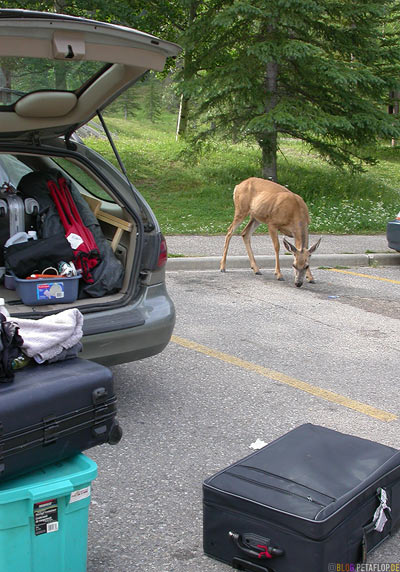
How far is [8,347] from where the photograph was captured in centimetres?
322

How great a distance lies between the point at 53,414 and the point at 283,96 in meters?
15.1

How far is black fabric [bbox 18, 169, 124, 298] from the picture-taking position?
5.33 metres

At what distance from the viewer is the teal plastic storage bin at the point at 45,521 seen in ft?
9.50

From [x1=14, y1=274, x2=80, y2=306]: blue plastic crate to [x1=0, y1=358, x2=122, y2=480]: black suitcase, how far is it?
5.18 feet

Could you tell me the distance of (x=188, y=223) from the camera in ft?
46.5

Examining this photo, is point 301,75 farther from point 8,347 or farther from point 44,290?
point 8,347

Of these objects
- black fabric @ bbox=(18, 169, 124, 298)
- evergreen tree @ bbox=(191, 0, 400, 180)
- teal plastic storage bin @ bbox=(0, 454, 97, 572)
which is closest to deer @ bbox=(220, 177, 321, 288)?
black fabric @ bbox=(18, 169, 124, 298)

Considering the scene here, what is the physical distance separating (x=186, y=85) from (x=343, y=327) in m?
10.3

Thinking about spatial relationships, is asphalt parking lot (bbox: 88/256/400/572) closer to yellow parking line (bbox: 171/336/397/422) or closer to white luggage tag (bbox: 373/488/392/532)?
yellow parking line (bbox: 171/336/397/422)

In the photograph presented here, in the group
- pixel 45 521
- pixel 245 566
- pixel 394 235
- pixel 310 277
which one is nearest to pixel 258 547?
pixel 245 566

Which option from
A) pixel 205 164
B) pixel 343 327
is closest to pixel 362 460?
pixel 343 327

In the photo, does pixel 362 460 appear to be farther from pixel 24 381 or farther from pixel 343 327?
pixel 343 327

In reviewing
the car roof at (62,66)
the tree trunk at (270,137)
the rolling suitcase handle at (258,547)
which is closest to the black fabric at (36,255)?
the car roof at (62,66)

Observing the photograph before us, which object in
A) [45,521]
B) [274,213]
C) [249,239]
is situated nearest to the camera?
[45,521]
